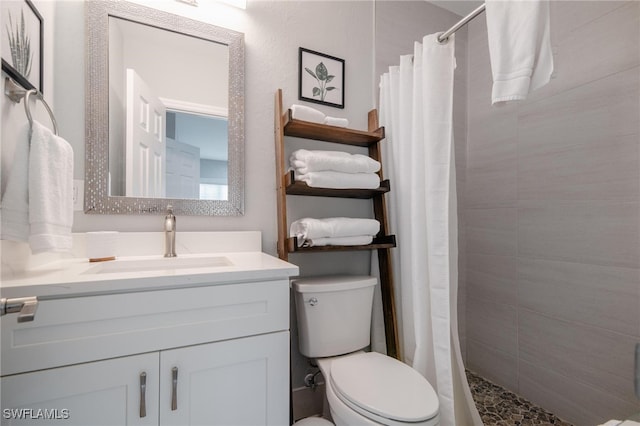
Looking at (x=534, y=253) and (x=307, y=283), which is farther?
(x=534, y=253)

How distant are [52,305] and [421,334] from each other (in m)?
1.33

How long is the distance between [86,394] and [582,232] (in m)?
2.04

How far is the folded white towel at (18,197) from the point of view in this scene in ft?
2.60

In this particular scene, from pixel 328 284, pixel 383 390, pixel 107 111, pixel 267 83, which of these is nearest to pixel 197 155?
pixel 107 111

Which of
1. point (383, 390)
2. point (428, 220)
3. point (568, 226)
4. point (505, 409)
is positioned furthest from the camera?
point (505, 409)

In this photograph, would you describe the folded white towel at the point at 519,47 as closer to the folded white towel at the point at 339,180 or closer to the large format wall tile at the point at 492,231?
the folded white towel at the point at 339,180

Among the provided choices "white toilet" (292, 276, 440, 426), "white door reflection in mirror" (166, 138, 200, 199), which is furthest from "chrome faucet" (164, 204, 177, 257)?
"white toilet" (292, 276, 440, 426)

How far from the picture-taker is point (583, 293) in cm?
144

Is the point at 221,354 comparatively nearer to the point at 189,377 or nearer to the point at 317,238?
the point at 189,377

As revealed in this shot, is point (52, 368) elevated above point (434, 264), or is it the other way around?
point (434, 264)

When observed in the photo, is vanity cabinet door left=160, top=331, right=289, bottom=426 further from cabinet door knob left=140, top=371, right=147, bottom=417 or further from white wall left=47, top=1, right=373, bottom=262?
white wall left=47, top=1, right=373, bottom=262

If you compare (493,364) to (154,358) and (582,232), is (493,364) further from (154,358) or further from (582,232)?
(154,358)

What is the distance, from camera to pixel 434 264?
126 centimetres

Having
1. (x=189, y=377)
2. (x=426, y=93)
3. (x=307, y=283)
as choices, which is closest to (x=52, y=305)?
(x=189, y=377)
